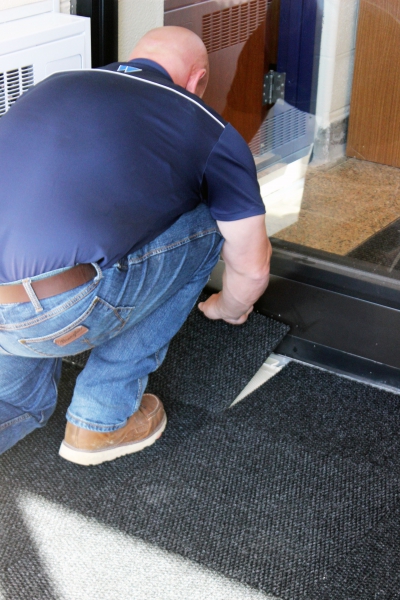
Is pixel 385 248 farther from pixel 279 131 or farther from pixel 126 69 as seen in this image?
pixel 126 69

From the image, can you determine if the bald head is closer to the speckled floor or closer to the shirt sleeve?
the shirt sleeve

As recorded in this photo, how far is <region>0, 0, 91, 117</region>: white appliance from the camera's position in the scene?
179cm

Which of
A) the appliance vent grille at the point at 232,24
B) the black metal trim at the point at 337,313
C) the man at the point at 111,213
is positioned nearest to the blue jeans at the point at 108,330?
the man at the point at 111,213

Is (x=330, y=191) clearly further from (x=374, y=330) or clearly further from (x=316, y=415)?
(x=316, y=415)

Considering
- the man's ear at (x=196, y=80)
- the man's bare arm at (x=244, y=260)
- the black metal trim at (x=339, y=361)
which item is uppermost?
the man's ear at (x=196, y=80)

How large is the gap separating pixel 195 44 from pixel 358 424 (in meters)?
0.99

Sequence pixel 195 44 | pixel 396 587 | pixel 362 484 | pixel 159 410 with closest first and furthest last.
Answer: pixel 396 587, pixel 195 44, pixel 362 484, pixel 159 410

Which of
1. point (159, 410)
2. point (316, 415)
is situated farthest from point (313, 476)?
point (159, 410)

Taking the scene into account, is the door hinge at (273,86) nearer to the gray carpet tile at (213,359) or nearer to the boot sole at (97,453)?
the gray carpet tile at (213,359)

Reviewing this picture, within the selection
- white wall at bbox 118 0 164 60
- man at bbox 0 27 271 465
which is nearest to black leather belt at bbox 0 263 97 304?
man at bbox 0 27 271 465

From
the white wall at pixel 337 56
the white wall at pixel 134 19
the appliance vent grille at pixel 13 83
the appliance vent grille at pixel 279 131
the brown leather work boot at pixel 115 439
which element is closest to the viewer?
the brown leather work boot at pixel 115 439

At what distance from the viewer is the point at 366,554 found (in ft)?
4.55

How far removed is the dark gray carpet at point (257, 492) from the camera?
135 cm

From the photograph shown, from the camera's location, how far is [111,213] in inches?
47.6
